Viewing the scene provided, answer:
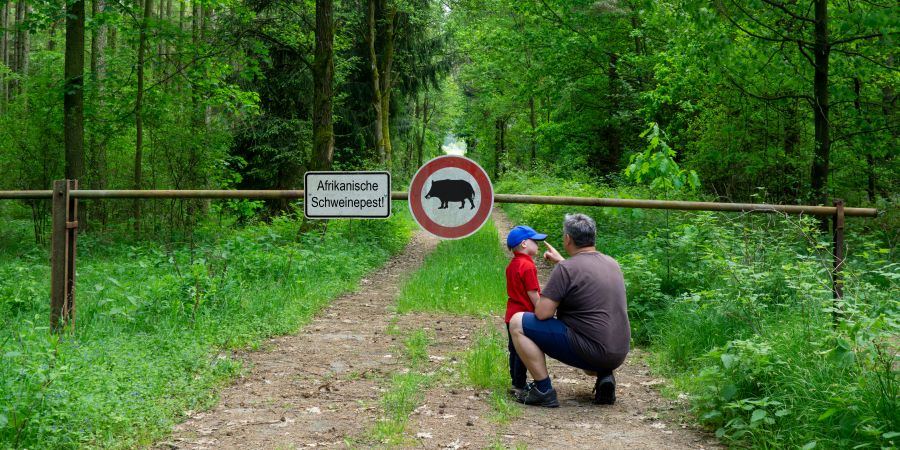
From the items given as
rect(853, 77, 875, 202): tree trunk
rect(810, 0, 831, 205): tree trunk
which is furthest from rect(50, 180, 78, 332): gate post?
rect(853, 77, 875, 202): tree trunk

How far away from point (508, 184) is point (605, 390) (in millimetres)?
31183

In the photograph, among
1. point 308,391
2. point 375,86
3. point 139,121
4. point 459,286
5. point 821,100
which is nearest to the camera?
point 308,391

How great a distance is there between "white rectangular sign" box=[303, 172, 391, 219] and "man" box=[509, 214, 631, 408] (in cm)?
154

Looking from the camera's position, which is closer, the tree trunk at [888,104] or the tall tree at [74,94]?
the tree trunk at [888,104]

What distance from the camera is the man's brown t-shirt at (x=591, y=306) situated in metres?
5.62

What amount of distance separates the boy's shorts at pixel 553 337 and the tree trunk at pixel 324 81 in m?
10.9

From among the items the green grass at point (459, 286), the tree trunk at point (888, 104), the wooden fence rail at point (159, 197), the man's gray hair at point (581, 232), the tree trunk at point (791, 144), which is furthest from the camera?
the tree trunk at point (791, 144)

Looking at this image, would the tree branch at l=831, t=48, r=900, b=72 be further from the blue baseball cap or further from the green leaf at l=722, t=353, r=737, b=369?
the green leaf at l=722, t=353, r=737, b=369

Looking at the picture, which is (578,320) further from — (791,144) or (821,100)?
(791,144)

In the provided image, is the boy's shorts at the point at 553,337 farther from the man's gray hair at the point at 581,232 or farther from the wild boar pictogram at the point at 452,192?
the wild boar pictogram at the point at 452,192

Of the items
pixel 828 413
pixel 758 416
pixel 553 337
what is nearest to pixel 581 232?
pixel 553 337

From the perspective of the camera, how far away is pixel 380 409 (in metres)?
5.63

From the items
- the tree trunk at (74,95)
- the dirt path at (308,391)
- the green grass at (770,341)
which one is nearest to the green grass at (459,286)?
the dirt path at (308,391)

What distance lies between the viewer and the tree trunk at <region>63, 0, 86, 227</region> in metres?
15.3
